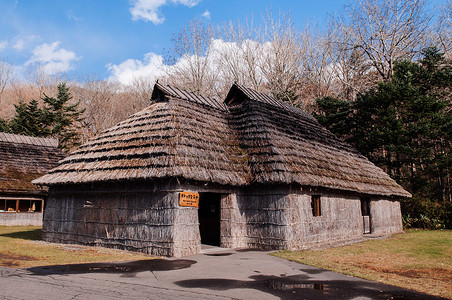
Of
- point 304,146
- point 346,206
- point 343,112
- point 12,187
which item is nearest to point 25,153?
point 12,187

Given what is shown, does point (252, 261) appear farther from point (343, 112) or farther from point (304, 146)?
point (343, 112)

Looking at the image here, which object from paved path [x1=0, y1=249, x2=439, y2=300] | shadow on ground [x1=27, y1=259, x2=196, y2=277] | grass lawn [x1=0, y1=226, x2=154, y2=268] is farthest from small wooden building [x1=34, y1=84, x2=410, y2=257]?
paved path [x1=0, y1=249, x2=439, y2=300]

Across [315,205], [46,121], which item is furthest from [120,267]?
[46,121]

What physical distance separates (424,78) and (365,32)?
387 inches

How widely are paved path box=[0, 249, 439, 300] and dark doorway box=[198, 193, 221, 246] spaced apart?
6276 mm

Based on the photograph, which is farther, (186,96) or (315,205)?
(186,96)

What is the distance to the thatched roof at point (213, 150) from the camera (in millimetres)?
11969

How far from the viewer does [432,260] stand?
11.0 meters

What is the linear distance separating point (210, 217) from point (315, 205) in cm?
505

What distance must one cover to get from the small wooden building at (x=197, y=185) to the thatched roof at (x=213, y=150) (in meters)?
0.06

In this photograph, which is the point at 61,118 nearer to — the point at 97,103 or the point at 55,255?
the point at 97,103

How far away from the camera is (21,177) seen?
25.0 metres

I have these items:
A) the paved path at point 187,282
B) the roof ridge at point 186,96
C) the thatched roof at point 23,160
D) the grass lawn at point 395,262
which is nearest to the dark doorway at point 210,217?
the roof ridge at point 186,96

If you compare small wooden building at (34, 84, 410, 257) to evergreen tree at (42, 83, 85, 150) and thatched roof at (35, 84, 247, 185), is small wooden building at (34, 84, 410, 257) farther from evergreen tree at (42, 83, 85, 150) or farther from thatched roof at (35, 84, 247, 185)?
evergreen tree at (42, 83, 85, 150)
